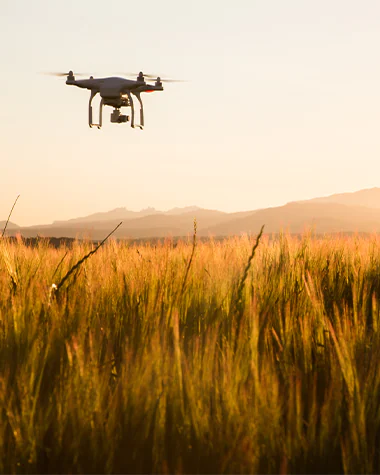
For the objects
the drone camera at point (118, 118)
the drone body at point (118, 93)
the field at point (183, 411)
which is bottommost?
the field at point (183, 411)

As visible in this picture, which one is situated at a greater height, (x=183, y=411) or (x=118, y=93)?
(x=118, y=93)

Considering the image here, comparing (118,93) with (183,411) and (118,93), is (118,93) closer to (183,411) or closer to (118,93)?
(118,93)

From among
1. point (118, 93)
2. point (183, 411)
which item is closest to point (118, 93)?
point (118, 93)

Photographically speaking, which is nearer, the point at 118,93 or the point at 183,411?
the point at 183,411

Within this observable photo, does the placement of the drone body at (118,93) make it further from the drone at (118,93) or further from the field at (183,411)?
the field at (183,411)

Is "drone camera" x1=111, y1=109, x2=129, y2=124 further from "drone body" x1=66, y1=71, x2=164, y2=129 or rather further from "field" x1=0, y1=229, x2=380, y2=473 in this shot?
"field" x1=0, y1=229, x2=380, y2=473

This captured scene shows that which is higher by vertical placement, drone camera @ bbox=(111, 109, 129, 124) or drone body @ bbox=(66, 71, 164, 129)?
drone body @ bbox=(66, 71, 164, 129)

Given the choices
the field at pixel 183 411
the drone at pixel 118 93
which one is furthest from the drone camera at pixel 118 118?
the field at pixel 183 411

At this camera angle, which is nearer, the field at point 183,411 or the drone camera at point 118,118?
the field at point 183,411

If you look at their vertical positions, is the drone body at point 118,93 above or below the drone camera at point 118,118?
above

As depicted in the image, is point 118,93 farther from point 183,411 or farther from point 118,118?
point 183,411

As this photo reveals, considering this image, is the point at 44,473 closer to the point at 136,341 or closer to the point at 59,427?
the point at 59,427

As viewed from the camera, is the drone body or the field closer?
the field

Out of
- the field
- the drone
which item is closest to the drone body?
the drone
